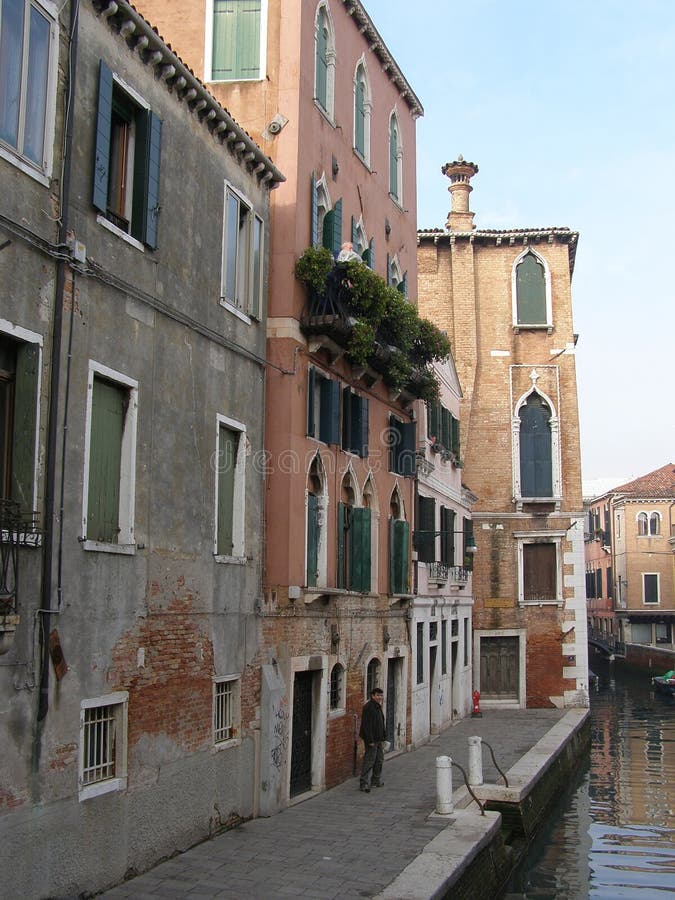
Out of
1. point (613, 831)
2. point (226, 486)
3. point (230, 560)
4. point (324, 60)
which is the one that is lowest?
point (613, 831)

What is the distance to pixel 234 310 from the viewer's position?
12.8 metres

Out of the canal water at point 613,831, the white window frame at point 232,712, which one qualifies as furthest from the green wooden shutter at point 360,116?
the canal water at point 613,831

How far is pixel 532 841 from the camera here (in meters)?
15.8

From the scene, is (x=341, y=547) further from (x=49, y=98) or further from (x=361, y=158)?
(x=49, y=98)

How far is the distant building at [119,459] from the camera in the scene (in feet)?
27.5

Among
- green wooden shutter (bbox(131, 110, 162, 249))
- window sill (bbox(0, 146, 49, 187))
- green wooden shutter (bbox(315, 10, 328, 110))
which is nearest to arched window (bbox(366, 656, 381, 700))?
green wooden shutter (bbox(315, 10, 328, 110))

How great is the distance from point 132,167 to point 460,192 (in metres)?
24.3

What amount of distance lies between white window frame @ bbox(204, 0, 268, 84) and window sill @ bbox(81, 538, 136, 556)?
26.2ft

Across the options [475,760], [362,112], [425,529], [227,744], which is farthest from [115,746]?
[362,112]

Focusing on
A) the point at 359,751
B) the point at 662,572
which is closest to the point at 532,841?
the point at 359,751

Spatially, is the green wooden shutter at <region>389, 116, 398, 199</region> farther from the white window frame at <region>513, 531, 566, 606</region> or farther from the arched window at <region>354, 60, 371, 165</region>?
the white window frame at <region>513, 531, 566, 606</region>

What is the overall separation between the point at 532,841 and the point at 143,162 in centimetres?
1133

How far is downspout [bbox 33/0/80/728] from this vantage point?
847cm

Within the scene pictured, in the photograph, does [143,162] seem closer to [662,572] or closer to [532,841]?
[532,841]
